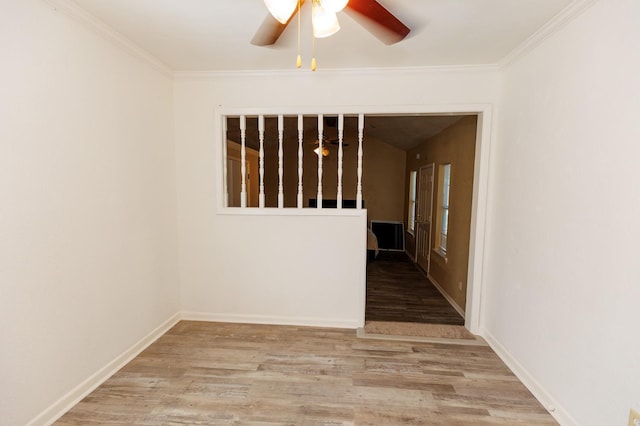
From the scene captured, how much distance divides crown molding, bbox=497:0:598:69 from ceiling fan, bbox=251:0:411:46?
978 millimetres

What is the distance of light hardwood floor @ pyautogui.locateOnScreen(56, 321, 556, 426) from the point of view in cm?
169

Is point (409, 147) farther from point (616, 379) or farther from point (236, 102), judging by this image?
point (616, 379)

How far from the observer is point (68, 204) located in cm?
173

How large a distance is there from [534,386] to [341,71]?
2829 millimetres

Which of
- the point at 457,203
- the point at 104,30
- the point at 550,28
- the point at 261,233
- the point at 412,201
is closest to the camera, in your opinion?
the point at 550,28

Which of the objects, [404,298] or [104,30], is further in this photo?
[404,298]

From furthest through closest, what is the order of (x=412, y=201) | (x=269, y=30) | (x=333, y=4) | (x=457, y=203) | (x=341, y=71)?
1. (x=412, y=201)
2. (x=457, y=203)
3. (x=341, y=71)
4. (x=269, y=30)
5. (x=333, y=4)

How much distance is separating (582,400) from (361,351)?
4.51 ft

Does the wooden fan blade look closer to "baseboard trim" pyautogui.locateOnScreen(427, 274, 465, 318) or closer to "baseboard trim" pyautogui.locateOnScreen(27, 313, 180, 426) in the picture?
"baseboard trim" pyautogui.locateOnScreen(27, 313, 180, 426)

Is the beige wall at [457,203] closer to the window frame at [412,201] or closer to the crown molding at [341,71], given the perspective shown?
the crown molding at [341,71]

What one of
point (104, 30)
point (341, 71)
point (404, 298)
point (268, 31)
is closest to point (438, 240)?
point (404, 298)

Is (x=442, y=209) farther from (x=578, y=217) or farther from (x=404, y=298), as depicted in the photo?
(x=578, y=217)

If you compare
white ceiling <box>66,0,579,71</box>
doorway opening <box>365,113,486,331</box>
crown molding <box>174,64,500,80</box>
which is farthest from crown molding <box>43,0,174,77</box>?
doorway opening <box>365,113,486,331</box>

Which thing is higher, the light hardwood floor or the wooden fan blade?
the wooden fan blade
